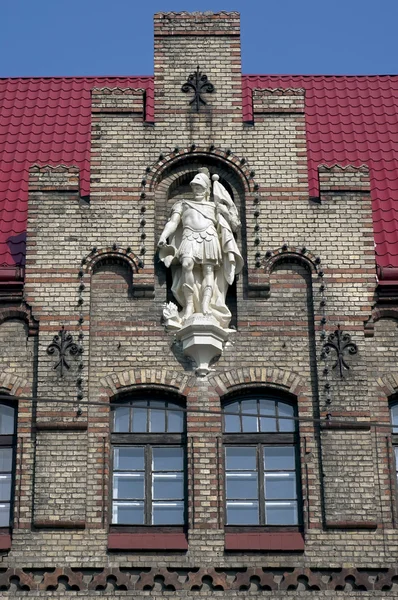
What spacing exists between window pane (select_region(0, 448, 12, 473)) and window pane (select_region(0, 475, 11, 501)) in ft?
0.33

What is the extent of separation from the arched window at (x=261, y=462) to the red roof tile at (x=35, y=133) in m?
3.61

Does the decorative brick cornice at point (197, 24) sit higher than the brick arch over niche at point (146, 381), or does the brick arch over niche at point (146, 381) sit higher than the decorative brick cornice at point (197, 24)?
the decorative brick cornice at point (197, 24)

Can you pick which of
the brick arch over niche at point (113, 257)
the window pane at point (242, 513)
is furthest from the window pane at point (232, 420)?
the brick arch over niche at point (113, 257)

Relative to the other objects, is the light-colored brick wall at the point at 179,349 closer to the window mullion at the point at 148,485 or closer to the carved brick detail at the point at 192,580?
the carved brick detail at the point at 192,580

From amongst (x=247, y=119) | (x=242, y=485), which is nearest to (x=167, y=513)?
(x=242, y=485)

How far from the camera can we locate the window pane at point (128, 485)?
17484mm

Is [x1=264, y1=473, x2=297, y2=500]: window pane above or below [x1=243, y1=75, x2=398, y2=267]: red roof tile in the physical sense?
below

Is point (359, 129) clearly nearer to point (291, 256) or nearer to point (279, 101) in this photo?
point (279, 101)

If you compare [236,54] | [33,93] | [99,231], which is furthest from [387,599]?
[33,93]

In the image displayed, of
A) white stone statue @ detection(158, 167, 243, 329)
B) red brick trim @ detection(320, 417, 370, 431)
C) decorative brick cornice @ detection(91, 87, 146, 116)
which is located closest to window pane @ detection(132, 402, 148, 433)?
white stone statue @ detection(158, 167, 243, 329)

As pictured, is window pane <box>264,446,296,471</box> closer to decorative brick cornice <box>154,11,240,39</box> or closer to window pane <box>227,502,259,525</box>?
window pane <box>227,502,259,525</box>

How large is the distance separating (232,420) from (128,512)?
1679 millimetres

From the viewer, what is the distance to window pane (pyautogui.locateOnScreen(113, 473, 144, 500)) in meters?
17.5

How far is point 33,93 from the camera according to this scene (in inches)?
958
